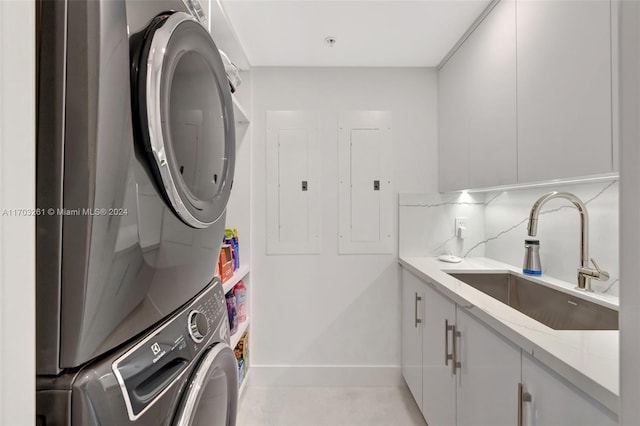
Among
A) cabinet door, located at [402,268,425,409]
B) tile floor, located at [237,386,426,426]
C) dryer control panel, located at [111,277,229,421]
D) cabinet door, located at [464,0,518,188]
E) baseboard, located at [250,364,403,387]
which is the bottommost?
tile floor, located at [237,386,426,426]

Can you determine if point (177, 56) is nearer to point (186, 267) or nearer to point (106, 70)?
point (106, 70)

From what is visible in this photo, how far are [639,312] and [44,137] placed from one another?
85 cm

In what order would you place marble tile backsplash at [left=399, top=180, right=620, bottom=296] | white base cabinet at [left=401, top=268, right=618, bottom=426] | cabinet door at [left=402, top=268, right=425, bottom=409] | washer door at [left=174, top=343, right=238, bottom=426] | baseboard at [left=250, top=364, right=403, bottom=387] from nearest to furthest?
washer door at [left=174, top=343, right=238, bottom=426] → white base cabinet at [left=401, top=268, right=618, bottom=426] → marble tile backsplash at [left=399, top=180, right=620, bottom=296] → cabinet door at [left=402, top=268, right=425, bottom=409] → baseboard at [left=250, top=364, right=403, bottom=387]

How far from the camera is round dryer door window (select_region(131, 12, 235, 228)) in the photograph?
1.79 feet

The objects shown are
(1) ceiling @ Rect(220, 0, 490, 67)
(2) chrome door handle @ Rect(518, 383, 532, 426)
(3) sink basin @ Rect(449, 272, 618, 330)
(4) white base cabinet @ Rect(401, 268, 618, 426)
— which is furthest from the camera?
(1) ceiling @ Rect(220, 0, 490, 67)

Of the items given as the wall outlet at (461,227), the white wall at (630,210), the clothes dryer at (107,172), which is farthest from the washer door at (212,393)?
the wall outlet at (461,227)

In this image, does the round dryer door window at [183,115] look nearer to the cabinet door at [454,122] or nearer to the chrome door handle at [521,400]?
the chrome door handle at [521,400]

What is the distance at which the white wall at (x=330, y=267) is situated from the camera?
2.37 m

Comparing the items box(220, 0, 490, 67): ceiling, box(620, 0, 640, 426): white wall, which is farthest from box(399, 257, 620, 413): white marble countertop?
box(220, 0, 490, 67): ceiling

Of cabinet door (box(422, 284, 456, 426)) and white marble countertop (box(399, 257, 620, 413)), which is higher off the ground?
white marble countertop (box(399, 257, 620, 413))

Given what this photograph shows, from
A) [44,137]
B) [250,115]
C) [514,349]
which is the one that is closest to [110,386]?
[44,137]

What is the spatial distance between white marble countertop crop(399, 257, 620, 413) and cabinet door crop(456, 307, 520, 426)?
2.3 inches

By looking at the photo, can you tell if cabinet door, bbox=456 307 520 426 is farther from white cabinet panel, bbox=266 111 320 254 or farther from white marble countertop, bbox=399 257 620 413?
white cabinet panel, bbox=266 111 320 254

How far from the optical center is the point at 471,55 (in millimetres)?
1847
